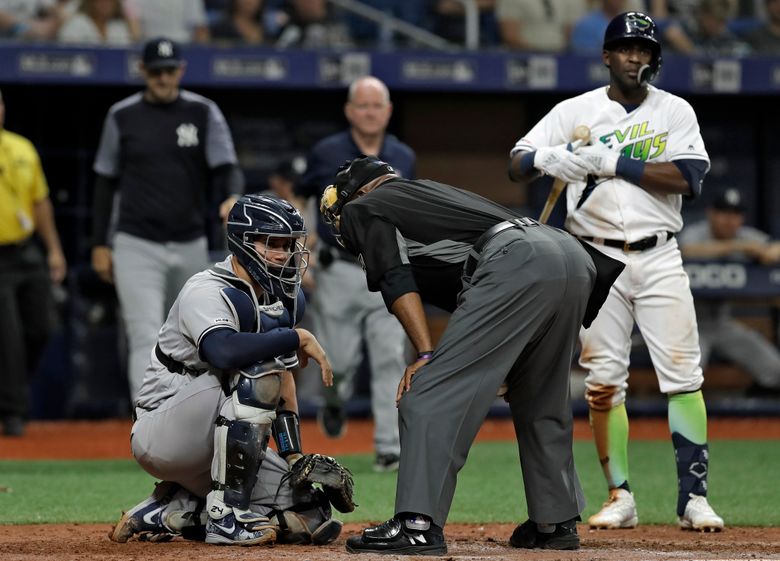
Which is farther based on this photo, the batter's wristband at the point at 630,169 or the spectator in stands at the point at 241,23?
the spectator in stands at the point at 241,23

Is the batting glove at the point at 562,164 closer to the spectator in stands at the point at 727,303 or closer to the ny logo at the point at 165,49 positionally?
the ny logo at the point at 165,49

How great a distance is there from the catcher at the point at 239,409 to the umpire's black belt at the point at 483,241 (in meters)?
0.58

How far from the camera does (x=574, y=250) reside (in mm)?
4695

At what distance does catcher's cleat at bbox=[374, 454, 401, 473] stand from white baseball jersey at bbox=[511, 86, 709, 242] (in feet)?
6.98

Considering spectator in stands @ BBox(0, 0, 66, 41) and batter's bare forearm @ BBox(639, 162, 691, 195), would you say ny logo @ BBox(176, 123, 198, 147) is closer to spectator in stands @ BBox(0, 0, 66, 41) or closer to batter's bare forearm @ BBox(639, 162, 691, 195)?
batter's bare forearm @ BBox(639, 162, 691, 195)

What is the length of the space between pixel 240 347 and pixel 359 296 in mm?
3183

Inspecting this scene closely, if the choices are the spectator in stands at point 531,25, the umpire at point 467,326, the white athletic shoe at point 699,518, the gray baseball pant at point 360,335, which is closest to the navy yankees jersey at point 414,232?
the umpire at point 467,326

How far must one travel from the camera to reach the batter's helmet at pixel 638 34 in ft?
18.3

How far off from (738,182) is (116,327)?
5.66 m

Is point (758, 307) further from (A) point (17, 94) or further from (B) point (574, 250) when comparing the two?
(B) point (574, 250)

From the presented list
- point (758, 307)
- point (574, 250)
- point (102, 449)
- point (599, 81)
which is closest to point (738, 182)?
point (758, 307)

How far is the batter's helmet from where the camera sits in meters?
5.58

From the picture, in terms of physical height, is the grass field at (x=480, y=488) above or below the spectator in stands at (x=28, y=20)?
below

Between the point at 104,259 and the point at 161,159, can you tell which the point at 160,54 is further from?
the point at 104,259
